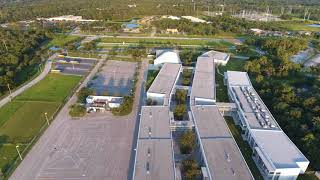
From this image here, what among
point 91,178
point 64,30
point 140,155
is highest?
point 64,30

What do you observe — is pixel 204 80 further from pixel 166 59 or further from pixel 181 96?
pixel 166 59

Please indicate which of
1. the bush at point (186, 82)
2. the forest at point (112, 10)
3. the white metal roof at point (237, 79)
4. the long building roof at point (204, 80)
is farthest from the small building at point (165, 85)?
the forest at point (112, 10)

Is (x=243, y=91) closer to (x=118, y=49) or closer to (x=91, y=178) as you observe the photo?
(x=91, y=178)

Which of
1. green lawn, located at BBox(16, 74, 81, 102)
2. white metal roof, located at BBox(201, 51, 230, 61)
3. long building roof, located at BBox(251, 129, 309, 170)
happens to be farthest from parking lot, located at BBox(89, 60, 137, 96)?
long building roof, located at BBox(251, 129, 309, 170)

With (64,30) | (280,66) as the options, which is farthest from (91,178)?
(64,30)

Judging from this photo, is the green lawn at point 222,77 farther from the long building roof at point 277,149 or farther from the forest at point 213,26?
the forest at point 213,26

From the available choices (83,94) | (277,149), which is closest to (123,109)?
(83,94)

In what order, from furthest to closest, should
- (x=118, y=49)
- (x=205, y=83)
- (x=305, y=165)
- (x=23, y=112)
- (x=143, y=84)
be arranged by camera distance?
(x=118, y=49), (x=143, y=84), (x=205, y=83), (x=23, y=112), (x=305, y=165)
